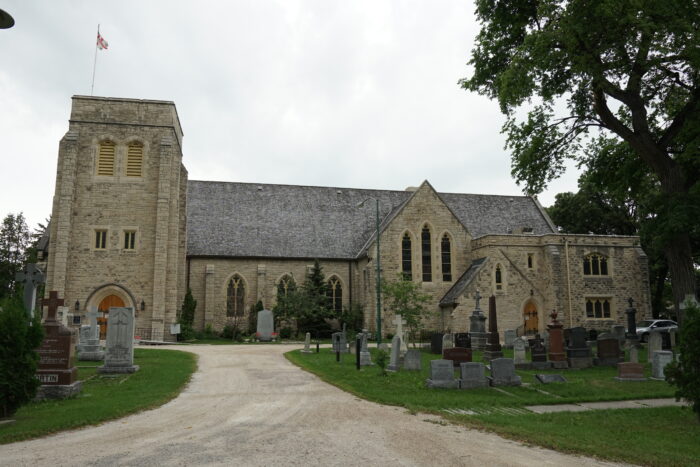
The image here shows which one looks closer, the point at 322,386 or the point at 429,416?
the point at 429,416

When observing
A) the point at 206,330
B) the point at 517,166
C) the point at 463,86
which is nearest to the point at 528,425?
the point at 517,166

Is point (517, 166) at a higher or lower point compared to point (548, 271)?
higher

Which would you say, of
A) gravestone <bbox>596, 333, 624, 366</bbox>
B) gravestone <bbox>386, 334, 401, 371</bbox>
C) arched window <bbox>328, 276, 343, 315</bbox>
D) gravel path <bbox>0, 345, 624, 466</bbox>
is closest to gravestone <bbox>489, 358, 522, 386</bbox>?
gravestone <bbox>386, 334, 401, 371</bbox>

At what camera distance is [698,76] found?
2011 centimetres

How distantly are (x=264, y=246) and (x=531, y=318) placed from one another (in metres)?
18.8

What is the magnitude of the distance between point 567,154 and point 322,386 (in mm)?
15698

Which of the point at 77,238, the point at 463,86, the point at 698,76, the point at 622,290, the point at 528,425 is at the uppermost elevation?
the point at 463,86

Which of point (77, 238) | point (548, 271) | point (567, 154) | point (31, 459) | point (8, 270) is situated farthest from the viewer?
point (8, 270)

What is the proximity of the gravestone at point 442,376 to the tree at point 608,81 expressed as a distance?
10176mm

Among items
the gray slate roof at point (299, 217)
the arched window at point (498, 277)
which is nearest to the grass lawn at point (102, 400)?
the gray slate roof at point (299, 217)

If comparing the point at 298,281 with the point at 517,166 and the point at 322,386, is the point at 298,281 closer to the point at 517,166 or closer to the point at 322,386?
the point at 517,166

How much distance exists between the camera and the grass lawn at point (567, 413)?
27.7ft

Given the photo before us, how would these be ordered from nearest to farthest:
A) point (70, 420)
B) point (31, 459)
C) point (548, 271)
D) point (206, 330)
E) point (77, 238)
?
1. point (31, 459)
2. point (70, 420)
3. point (77, 238)
4. point (206, 330)
5. point (548, 271)

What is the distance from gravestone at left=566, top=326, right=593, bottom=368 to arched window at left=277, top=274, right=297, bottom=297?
65.7 feet
